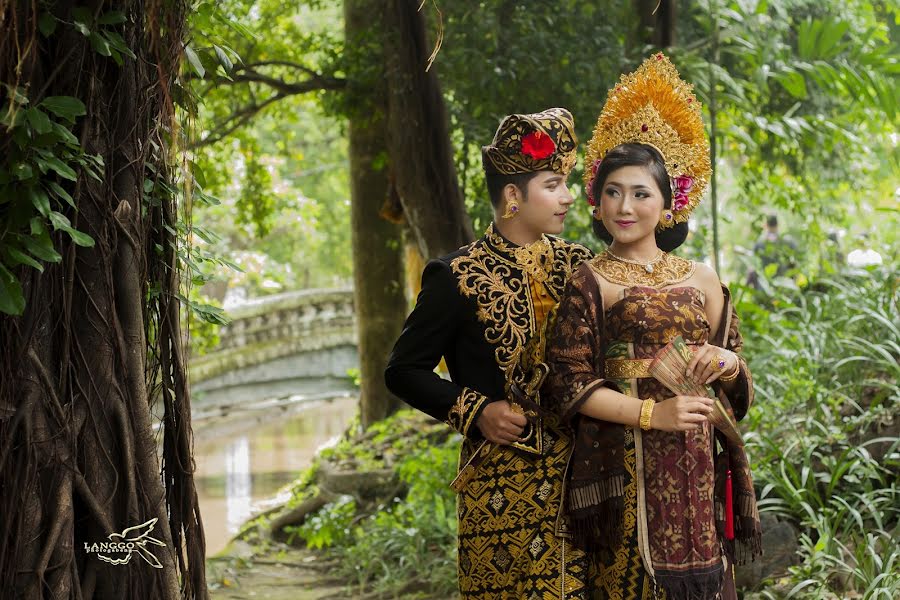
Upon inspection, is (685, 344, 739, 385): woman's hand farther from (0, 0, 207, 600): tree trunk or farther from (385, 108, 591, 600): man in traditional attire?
(0, 0, 207, 600): tree trunk

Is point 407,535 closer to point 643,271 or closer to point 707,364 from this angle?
point 643,271

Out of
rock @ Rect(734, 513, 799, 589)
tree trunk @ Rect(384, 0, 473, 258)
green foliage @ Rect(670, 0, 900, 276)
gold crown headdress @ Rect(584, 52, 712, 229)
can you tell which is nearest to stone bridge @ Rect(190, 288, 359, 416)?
green foliage @ Rect(670, 0, 900, 276)

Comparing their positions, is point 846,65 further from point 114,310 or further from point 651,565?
point 114,310

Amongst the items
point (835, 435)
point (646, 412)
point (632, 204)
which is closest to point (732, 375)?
point (646, 412)

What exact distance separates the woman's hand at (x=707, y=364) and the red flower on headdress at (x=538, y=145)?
690 millimetres

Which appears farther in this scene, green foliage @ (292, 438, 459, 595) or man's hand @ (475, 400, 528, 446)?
green foliage @ (292, 438, 459, 595)

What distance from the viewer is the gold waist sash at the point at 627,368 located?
9.25 feet

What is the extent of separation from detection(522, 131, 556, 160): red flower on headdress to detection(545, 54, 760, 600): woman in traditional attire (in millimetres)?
151

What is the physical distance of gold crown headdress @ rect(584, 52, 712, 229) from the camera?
294 cm

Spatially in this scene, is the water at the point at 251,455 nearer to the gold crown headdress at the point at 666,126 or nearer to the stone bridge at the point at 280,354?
the stone bridge at the point at 280,354

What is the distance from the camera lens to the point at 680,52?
6520mm

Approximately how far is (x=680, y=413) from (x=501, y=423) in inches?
19.2

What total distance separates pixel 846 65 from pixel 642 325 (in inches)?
191

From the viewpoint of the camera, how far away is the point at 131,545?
277 centimetres
